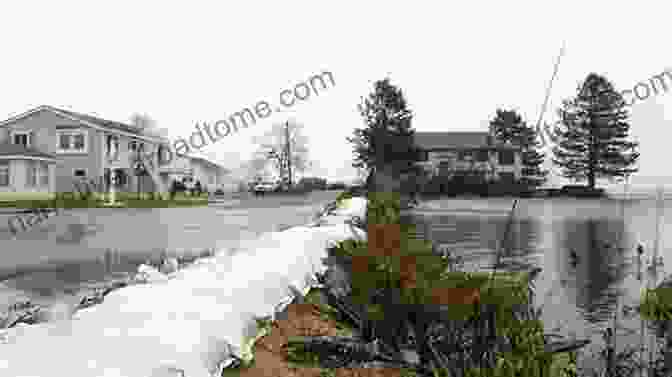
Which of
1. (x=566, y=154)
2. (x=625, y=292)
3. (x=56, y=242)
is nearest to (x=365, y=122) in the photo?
(x=566, y=154)

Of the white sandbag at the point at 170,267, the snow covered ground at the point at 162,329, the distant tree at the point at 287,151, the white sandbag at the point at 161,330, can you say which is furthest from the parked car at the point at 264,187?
the white sandbag at the point at 161,330

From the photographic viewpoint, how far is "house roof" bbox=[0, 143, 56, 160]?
29.5 meters

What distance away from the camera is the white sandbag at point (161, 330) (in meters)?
2.50

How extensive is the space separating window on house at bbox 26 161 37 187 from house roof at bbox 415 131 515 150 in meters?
32.2

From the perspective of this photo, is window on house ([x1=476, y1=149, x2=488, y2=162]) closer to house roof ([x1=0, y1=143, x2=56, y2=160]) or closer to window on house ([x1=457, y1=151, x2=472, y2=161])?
window on house ([x1=457, y1=151, x2=472, y2=161])

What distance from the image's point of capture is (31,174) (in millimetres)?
30781

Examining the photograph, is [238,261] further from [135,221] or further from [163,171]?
[163,171]

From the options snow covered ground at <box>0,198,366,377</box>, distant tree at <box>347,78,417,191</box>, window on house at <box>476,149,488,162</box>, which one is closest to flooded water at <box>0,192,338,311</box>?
snow covered ground at <box>0,198,366,377</box>

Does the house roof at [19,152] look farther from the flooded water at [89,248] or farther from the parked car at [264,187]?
the parked car at [264,187]

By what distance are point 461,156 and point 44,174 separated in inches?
1333

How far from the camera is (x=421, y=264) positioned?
15.3 ft

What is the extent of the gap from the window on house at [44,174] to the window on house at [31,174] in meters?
0.59

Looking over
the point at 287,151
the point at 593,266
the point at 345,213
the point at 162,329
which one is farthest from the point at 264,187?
the point at 162,329

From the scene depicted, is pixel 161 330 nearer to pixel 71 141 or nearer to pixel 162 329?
pixel 162 329
